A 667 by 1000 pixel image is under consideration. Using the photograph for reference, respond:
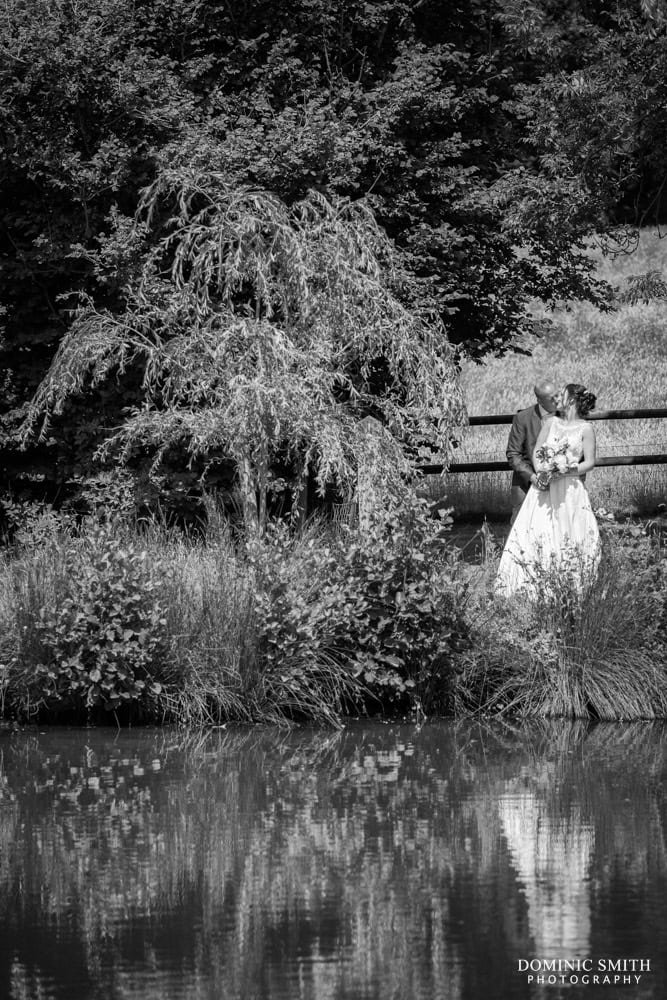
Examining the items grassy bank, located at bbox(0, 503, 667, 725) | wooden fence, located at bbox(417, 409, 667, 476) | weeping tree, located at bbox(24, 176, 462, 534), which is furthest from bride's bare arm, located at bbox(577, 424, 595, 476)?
wooden fence, located at bbox(417, 409, 667, 476)

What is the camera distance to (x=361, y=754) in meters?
8.45

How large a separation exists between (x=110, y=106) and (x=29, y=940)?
1072 cm

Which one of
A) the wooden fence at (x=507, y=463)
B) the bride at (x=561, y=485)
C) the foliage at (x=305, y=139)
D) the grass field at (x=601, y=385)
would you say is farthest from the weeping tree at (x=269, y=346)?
the grass field at (x=601, y=385)

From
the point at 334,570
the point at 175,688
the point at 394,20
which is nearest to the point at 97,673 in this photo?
the point at 175,688

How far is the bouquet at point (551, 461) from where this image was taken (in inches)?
450

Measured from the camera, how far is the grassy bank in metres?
9.26

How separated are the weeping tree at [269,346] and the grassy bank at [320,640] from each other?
2.26m

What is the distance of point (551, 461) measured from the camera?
1148cm

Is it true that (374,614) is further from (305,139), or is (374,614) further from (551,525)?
(305,139)

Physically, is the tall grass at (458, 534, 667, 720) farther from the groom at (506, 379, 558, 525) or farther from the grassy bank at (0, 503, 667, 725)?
the groom at (506, 379, 558, 525)

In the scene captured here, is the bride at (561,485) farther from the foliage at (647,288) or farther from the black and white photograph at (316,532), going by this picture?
the foliage at (647,288)

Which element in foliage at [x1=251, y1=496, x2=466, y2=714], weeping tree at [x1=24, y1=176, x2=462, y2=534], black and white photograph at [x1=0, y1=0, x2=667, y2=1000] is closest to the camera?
black and white photograph at [x1=0, y1=0, x2=667, y2=1000]

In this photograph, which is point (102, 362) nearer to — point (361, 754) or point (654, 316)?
point (361, 754)

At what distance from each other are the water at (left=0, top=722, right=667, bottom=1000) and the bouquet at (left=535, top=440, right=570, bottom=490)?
9.52 feet
